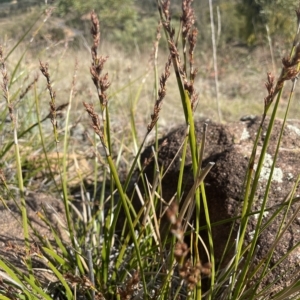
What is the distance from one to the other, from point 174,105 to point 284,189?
401 cm

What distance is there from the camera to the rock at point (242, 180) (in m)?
0.92

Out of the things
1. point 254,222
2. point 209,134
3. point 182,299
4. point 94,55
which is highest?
point 94,55

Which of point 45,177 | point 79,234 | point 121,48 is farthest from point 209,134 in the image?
point 121,48

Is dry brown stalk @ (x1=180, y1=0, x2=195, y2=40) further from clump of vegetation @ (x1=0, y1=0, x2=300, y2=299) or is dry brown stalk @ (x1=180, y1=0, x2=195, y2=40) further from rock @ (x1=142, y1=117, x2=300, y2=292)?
rock @ (x1=142, y1=117, x2=300, y2=292)

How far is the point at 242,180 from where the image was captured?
3.50ft

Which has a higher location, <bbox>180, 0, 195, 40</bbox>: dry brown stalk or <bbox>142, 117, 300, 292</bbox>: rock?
<bbox>180, 0, 195, 40</bbox>: dry brown stalk

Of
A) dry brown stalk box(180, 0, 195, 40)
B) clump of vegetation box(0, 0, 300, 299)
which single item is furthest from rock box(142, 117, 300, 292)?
dry brown stalk box(180, 0, 195, 40)

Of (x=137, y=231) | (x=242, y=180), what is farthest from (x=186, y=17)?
(x=137, y=231)

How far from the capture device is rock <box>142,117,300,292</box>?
923 millimetres

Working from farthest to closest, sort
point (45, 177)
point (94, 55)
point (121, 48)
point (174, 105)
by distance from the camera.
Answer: point (121, 48), point (174, 105), point (45, 177), point (94, 55)

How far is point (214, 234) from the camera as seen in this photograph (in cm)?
108

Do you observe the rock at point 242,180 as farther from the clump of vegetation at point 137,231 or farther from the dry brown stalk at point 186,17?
the dry brown stalk at point 186,17

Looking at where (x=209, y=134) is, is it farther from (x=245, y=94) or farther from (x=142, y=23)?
(x=142, y=23)

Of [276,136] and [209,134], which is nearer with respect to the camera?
[276,136]
